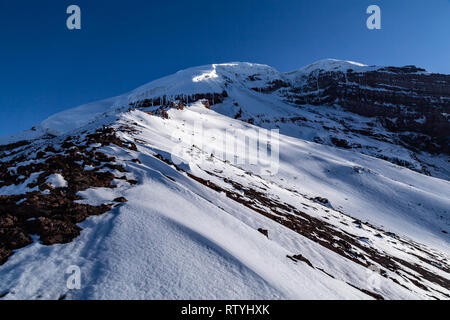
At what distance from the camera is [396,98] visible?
11925 cm

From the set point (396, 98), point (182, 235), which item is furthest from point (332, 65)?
point (182, 235)

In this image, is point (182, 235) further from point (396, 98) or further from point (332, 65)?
point (332, 65)

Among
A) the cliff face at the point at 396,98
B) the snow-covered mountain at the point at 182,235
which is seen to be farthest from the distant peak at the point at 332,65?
the snow-covered mountain at the point at 182,235

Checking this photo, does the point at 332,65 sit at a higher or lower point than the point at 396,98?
higher

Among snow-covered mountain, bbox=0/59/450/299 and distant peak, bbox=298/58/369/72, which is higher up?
distant peak, bbox=298/58/369/72

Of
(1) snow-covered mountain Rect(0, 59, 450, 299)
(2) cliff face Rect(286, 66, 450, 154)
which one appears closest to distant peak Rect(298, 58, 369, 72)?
(2) cliff face Rect(286, 66, 450, 154)

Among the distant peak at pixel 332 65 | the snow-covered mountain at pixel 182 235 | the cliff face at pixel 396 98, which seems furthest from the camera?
the distant peak at pixel 332 65

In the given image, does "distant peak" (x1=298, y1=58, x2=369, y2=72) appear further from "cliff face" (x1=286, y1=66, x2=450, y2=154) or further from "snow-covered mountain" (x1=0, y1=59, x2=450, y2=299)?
"snow-covered mountain" (x1=0, y1=59, x2=450, y2=299)

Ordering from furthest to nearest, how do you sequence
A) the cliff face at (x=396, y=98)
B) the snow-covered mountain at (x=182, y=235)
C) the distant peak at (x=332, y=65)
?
the distant peak at (x=332, y=65) < the cliff face at (x=396, y=98) < the snow-covered mountain at (x=182, y=235)

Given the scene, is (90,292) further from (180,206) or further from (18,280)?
(180,206)

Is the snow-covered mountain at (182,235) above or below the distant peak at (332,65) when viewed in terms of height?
below

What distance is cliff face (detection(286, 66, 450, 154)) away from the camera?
99.4 metres

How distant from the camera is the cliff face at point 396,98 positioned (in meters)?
99.4

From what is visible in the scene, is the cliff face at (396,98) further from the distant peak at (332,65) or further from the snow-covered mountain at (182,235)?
the snow-covered mountain at (182,235)
